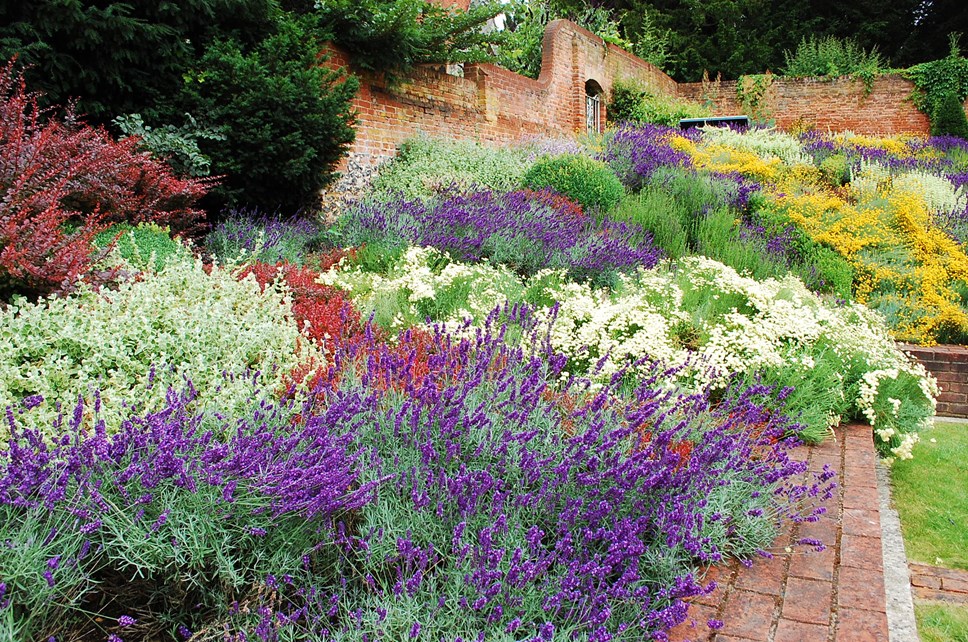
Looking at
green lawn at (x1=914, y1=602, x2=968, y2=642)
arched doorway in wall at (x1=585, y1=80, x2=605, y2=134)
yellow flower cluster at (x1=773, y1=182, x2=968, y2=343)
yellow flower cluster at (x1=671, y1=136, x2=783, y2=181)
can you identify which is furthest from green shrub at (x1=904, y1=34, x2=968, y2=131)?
green lawn at (x1=914, y1=602, x2=968, y2=642)

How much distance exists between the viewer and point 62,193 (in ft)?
13.8

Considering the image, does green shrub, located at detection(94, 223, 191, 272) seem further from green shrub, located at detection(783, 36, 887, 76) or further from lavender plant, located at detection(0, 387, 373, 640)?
green shrub, located at detection(783, 36, 887, 76)

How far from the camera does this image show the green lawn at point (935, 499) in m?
3.35

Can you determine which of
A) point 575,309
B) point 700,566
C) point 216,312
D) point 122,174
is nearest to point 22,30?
point 122,174

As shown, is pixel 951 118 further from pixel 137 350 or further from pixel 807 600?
pixel 137 350

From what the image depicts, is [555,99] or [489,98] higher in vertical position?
[555,99]

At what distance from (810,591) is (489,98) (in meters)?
11.2

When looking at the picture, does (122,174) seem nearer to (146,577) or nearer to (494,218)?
(494,218)

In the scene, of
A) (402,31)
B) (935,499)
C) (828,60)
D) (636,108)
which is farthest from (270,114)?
(828,60)

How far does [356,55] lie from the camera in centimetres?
912

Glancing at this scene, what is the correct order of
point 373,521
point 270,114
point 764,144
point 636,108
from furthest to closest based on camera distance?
point 636,108 < point 764,144 < point 270,114 < point 373,521

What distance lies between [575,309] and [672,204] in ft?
13.8

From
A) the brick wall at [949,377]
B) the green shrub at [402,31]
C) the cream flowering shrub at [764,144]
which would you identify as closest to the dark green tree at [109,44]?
the green shrub at [402,31]

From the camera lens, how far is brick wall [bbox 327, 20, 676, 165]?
970 centimetres
